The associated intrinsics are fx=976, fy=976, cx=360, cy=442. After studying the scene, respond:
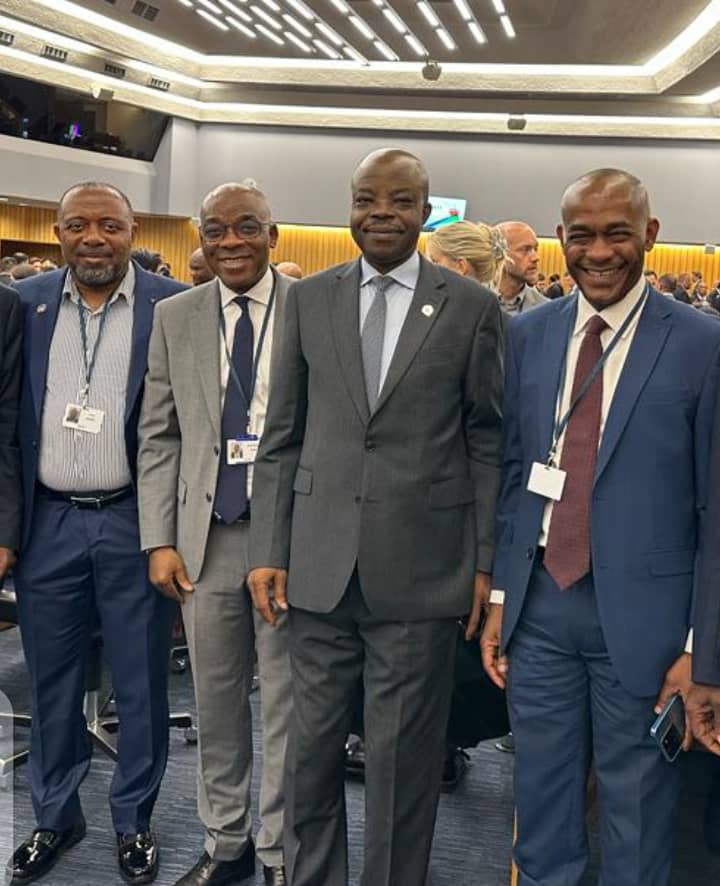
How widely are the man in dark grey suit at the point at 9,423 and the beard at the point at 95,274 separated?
180 mm

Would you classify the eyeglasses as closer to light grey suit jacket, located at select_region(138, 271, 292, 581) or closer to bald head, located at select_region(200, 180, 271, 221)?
bald head, located at select_region(200, 180, 271, 221)

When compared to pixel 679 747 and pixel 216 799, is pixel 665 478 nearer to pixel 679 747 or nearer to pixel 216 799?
pixel 679 747

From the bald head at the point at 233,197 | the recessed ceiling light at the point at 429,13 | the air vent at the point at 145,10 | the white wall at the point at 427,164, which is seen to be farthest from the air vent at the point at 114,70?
the bald head at the point at 233,197

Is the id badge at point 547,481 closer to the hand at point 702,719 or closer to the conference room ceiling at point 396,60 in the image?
the hand at point 702,719

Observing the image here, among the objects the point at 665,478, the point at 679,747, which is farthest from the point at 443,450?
the point at 679,747

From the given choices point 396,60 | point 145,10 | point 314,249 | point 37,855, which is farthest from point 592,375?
point 314,249

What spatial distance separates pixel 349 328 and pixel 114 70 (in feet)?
49.9

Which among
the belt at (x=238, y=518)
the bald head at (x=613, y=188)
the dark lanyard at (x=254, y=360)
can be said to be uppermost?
the bald head at (x=613, y=188)

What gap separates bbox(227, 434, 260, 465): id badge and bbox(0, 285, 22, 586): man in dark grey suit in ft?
2.02

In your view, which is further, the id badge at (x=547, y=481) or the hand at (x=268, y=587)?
the hand at (x=268, y=587)

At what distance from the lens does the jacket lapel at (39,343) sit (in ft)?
8.52

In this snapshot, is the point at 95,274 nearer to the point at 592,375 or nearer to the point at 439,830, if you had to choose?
the point at 592,375

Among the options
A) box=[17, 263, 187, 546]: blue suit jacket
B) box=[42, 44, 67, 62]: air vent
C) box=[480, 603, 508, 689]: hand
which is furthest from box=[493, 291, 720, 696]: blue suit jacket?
box=[42, 44, 67, 62]: air vent

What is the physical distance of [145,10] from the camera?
1289cm
